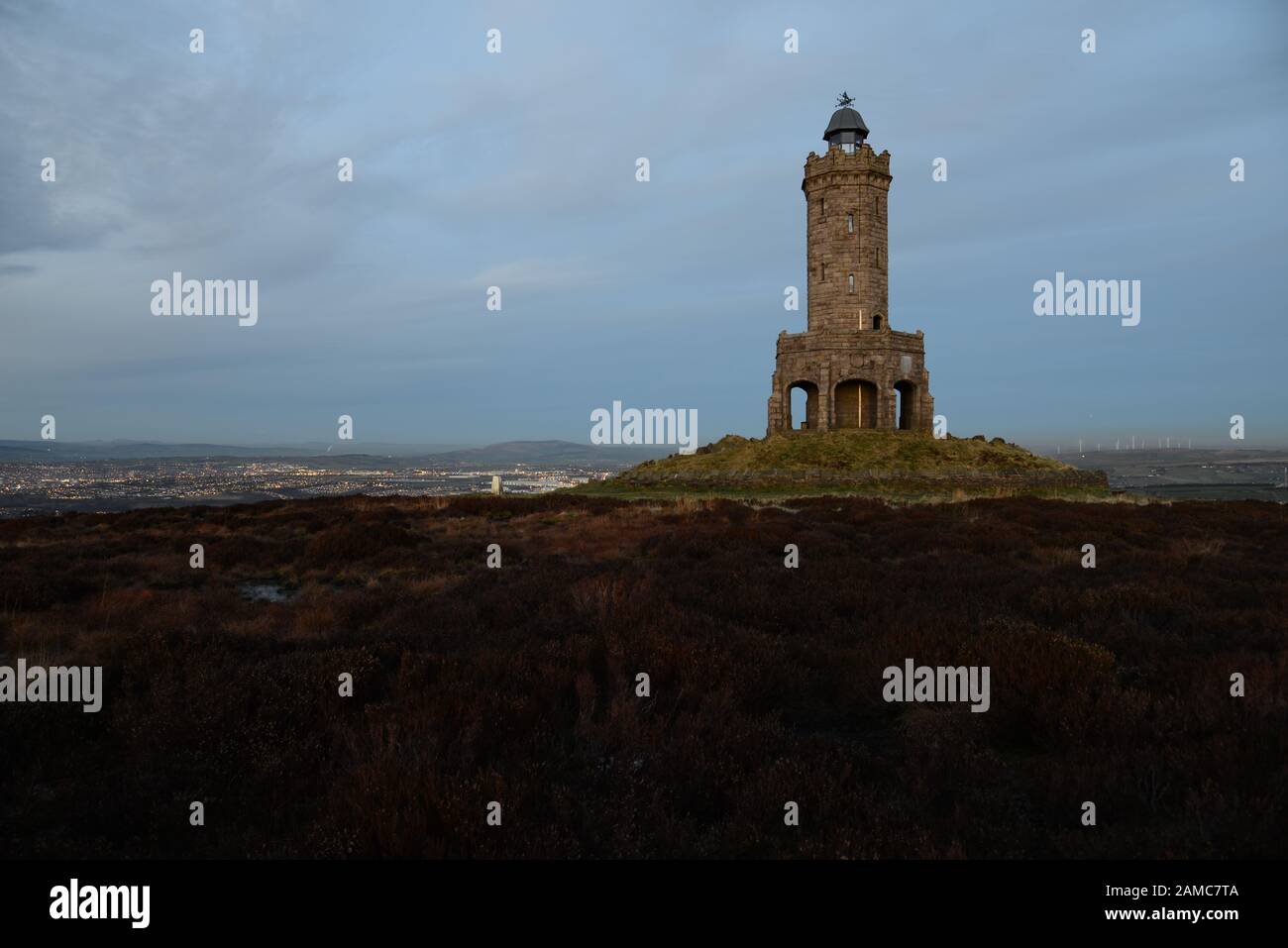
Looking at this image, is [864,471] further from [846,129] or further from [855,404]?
[846,129]

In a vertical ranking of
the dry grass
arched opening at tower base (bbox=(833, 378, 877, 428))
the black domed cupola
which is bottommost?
the dry grass

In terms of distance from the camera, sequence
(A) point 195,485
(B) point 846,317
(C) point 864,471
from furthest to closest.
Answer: (A) point 195,485
(B) point 846,317
(C) point 864,471

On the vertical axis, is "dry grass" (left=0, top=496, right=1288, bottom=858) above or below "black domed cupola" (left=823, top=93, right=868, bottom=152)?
below

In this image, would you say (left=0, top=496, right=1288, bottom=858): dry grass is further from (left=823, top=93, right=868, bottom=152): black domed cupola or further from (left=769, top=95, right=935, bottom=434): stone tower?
(left=823, top=93, right=868, bottom=152): black domed cupola

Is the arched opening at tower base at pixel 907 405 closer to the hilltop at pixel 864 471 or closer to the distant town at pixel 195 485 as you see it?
the hilltop at pixel 864 471

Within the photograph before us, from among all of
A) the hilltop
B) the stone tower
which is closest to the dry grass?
the hilltop

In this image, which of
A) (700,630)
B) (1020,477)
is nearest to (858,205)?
(1020,477)

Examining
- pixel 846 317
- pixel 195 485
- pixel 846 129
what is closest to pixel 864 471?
pixel 846 317
